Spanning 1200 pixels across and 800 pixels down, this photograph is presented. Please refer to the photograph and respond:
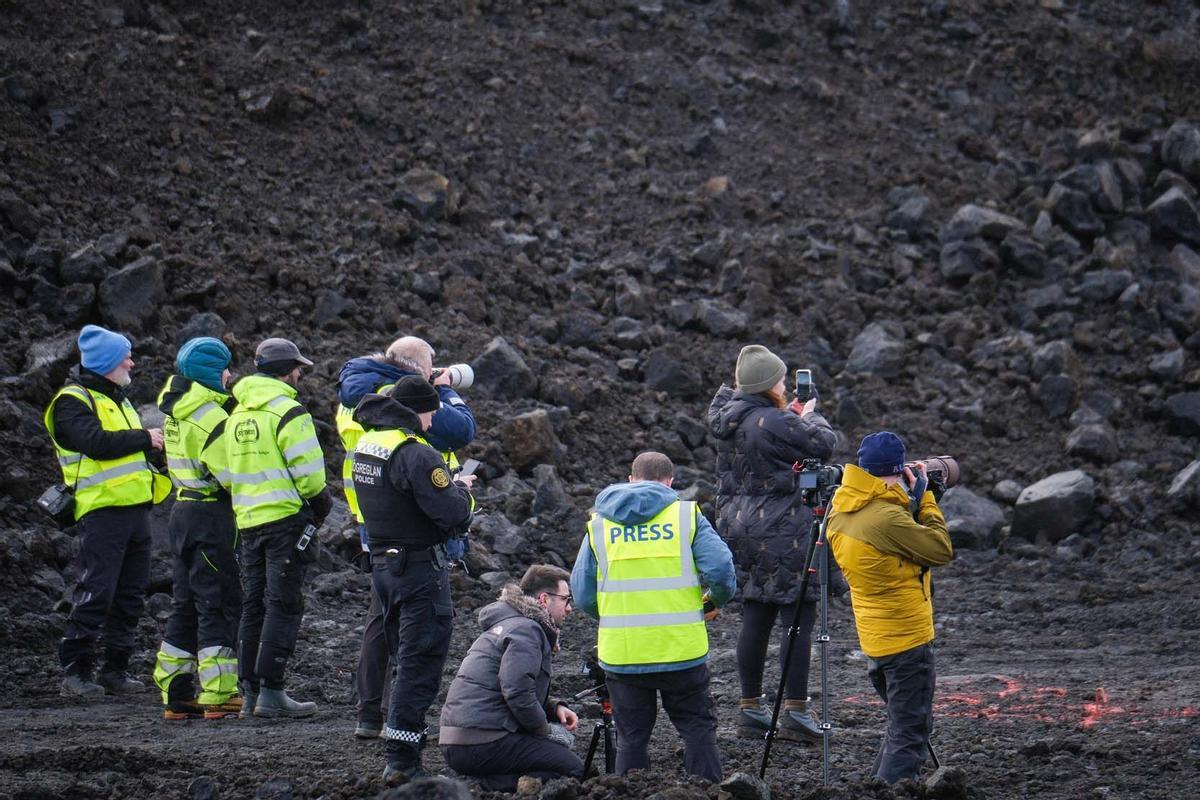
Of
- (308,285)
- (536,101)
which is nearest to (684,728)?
(308,285)

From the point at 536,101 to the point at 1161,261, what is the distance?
343 inches

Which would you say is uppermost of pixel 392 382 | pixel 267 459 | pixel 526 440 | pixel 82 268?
pixel 82 268

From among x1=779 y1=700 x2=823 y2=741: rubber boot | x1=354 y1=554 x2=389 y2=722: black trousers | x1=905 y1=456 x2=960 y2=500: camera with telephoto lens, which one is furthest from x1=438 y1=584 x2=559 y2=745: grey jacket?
x1=905 y1=456 x2=960 y2=500: camera with telephoto lens

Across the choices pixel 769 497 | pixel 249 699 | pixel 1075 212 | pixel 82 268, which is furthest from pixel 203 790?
pixel 1075 212

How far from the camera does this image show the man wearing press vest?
8211 millimetres

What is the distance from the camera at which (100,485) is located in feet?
28.7

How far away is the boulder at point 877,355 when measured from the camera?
15828mm

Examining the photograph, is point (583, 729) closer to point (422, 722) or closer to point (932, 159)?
point (422, 722)

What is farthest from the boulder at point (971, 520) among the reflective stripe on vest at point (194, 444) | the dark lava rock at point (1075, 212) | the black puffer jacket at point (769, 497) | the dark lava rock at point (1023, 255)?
the reflective stripe on vest at point (194, 444)

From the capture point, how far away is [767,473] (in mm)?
7754

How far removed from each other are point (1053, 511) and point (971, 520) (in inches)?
32.3

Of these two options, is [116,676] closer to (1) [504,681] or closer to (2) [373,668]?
(2) [373,668]

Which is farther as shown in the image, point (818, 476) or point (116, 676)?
point (116, 676)

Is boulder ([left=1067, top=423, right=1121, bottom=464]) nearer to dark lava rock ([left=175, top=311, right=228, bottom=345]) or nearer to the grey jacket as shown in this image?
dark lava rock ([left=175, top=311, right=228, bottom=345])
